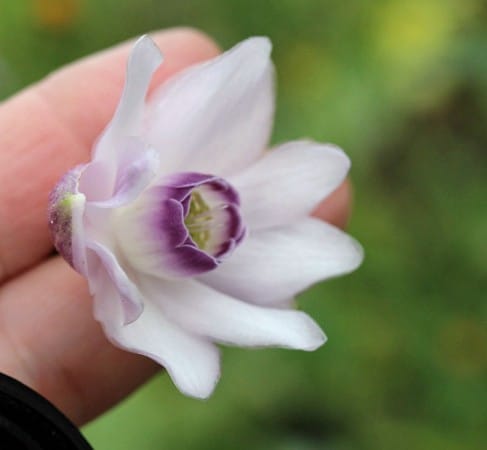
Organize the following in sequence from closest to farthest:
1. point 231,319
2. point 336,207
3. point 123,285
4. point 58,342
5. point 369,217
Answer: point 123,285
point 231,319
point 58,342
point 336,207
point 369,217

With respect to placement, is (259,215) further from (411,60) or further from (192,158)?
(411,60)

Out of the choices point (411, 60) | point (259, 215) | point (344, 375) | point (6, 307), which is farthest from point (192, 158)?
point (411, 60)

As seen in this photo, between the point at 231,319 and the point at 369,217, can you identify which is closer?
the point at 231,319

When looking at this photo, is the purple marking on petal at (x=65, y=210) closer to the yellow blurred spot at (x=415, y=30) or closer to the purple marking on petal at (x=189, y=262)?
the purple marking on petal at (x=189, y=262)

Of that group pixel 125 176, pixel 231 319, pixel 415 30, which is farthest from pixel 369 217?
pixel 125 176

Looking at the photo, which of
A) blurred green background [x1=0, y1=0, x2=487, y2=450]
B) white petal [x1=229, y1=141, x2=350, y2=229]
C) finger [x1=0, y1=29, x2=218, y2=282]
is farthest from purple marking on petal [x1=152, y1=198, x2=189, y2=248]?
blurred green background [x1=0, y1=0, x2=487, y2=450]

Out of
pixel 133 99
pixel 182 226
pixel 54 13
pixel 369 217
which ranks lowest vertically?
pixel 369 217

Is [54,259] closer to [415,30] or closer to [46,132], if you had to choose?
[46,132]

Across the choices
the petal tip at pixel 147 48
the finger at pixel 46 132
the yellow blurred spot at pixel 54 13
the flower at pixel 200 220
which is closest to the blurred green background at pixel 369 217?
the yellow blurred spot at pixel 54 13
